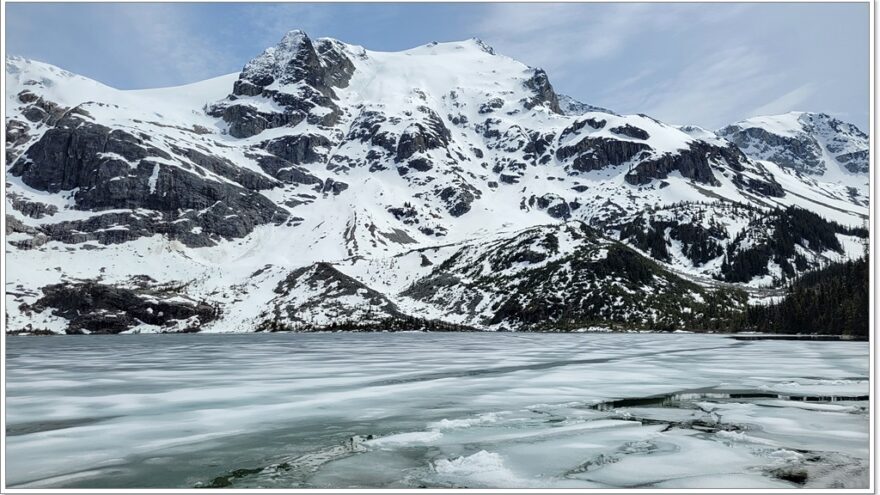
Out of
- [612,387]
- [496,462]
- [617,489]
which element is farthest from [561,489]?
[612,387]

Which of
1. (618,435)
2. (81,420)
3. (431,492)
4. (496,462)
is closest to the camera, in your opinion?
(431,492)

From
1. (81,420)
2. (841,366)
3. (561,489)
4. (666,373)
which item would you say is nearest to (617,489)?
(561,489)

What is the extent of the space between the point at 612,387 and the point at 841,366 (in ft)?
84.7

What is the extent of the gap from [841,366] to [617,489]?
145 ft

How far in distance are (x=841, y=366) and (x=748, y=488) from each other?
139ft

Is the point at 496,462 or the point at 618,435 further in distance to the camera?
the point at 618,435

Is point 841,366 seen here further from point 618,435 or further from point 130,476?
point 130,476

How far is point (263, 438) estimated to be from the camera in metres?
20.0

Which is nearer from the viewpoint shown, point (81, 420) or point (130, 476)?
point (130, 476)

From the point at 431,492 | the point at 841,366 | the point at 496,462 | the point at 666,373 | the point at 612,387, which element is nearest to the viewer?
the point at 431,492

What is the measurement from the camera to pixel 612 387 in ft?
112

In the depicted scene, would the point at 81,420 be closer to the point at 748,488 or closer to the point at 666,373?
the point at 748,488

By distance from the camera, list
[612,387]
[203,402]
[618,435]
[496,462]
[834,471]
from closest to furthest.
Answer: [834,471]
[496,462]
[618,435]
[203,402]
[612,387]

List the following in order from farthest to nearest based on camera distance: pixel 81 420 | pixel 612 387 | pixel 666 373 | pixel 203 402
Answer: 1. pixel 666 373
2. pixel 612 387
3. pixel 203 402
4. pixel 81 420
